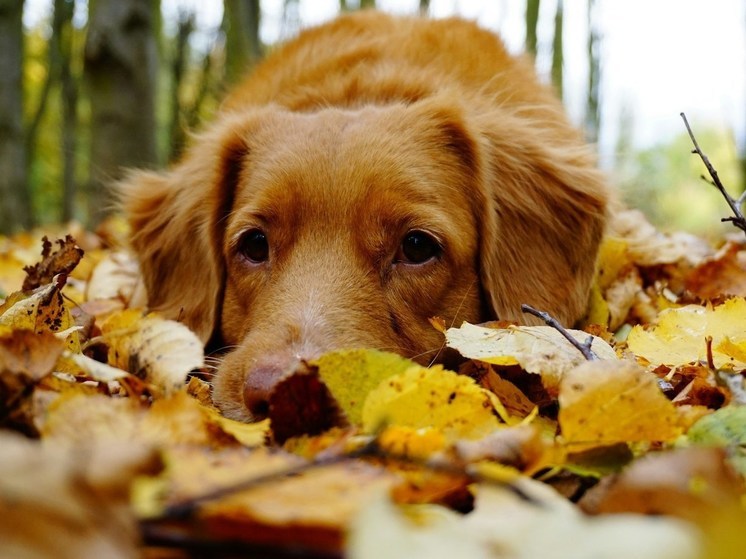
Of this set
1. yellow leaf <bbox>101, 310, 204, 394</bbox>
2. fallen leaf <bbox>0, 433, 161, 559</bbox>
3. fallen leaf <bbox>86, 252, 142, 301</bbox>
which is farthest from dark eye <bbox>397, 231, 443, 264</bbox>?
fallen leaf <bbox>0, 433, 161, 559</bbox>

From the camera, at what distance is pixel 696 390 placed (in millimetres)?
2066

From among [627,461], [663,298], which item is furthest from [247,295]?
[627,461]

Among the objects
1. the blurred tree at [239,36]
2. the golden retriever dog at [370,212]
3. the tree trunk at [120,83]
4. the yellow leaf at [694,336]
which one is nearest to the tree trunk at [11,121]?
the blurred tree at [239,36]

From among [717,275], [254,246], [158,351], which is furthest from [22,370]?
[717,275]

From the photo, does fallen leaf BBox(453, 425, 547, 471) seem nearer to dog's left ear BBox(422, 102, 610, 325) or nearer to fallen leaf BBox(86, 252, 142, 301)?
dog's left ear BBox(422, 102, 610, 325)

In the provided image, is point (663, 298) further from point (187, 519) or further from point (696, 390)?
point (187, 519)

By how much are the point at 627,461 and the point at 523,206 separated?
6.65 feet

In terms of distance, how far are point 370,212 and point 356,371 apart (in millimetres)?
1236

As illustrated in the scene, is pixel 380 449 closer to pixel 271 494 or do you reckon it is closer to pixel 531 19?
pixel 271 494

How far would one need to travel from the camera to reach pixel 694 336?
8.13 feet

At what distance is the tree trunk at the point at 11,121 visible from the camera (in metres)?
10.9

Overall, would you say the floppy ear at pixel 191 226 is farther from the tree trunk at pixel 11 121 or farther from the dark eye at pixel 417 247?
the tree trunk at pixel 11 121

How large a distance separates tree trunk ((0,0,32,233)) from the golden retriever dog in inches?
316

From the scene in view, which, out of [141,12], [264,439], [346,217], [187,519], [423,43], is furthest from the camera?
[141,12]
